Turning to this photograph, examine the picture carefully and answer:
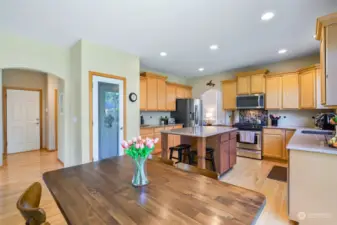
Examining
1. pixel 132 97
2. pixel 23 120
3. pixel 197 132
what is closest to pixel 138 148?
pixel 197 132

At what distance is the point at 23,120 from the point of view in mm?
5477

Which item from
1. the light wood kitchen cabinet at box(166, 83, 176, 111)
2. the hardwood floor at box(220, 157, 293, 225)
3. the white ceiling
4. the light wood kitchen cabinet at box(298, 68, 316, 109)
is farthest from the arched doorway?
the light wood kitchen cabinet at box(298, 68, 316, 109)

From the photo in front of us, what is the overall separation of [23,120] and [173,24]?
5.81m

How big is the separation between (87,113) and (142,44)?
178 centimetres

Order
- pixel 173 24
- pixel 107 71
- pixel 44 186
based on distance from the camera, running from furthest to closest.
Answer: pixel 107 71 → pixel 44 186 → pixel 173 24

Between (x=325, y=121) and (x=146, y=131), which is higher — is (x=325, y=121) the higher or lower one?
the higher one

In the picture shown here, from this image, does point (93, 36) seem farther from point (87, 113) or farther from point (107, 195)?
point (107, 195)

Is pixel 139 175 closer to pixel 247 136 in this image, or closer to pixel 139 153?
pixel 139 153

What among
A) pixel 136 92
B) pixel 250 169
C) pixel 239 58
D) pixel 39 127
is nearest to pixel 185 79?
pixel 239 58

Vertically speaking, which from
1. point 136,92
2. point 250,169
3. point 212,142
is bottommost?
point 250,169

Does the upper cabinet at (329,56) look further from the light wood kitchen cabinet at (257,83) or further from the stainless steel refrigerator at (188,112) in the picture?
the stainless steel refrigerator at (188,112)

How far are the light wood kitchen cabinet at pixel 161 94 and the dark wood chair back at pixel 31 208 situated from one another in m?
4.42

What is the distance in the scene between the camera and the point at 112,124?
373 centimetres

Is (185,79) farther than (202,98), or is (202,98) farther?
(185,79)
